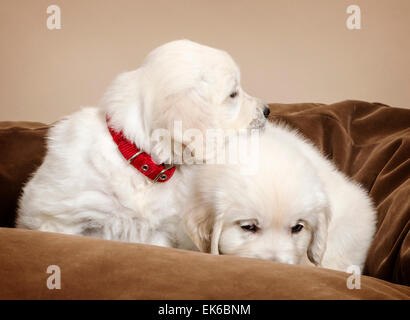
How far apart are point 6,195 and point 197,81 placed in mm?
1294

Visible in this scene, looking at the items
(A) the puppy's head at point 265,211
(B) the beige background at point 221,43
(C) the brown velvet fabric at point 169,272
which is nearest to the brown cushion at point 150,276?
(C) the brown velvet fabric at point 169,272

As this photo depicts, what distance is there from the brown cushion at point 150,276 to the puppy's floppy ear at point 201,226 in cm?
43

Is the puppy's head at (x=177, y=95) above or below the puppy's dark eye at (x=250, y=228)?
above

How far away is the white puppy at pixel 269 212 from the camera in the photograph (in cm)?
156

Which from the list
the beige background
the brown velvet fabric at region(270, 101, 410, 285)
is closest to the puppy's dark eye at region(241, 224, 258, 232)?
the brown velvet fabric at region(270, 101, 410, 285)

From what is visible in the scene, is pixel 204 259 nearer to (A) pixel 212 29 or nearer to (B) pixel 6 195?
(B) pixel 6 195

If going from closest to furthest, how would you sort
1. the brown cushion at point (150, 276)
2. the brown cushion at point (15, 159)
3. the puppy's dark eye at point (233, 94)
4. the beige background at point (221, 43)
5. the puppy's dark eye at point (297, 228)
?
1. the brown cushion at point (150, 276)
2. the puppy's dark eye at point (297, 228)
3. the puppy's dark eye at point (233, 94)
4. the brown cushion at point (15, 159)
5. the beige background at point (221, 43)

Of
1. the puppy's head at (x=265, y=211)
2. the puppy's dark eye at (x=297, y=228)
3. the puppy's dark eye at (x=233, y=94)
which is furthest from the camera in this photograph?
the puppy's dark eye at (x=233, y=94)

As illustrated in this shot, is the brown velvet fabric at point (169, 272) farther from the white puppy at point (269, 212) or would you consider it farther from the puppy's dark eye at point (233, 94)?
the puppy's dark eye at point (233, 94)

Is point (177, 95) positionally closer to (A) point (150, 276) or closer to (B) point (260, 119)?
(B) point (260, 119)

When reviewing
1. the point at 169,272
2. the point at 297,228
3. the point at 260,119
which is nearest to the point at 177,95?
the point at 260,119

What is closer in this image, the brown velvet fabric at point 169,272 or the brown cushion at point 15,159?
the brown velvet fabric at point 169,272

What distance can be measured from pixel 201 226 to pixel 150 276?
622 millimetres

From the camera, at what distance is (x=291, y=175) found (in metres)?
1.60
